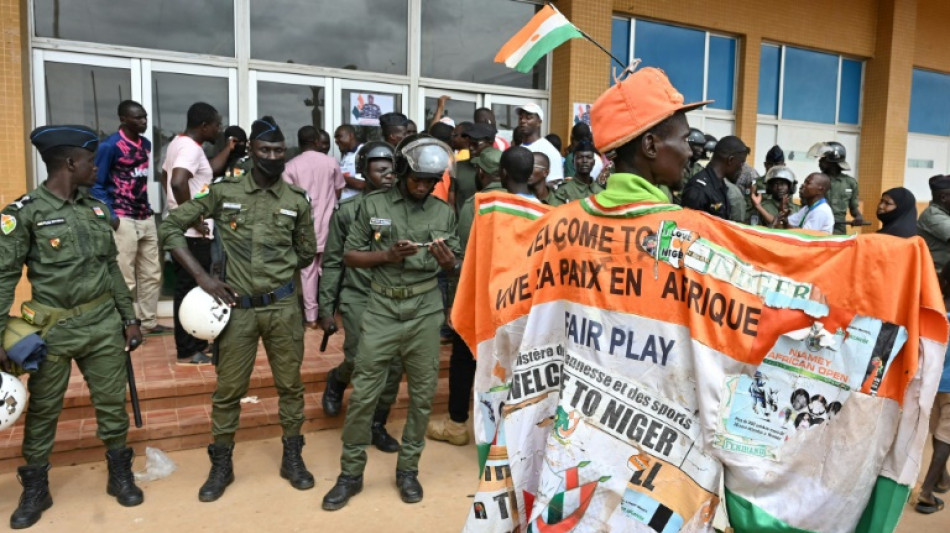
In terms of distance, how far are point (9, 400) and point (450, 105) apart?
21.1 ft

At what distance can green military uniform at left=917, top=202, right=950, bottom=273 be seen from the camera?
5492mm

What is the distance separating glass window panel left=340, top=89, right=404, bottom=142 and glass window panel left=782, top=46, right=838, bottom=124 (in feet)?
24.0

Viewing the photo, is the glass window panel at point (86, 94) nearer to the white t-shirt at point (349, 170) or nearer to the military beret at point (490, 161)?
the white t-shirt at point (349, 170)

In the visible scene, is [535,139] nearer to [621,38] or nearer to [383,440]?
[383,440]

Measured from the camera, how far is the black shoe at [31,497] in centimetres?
393

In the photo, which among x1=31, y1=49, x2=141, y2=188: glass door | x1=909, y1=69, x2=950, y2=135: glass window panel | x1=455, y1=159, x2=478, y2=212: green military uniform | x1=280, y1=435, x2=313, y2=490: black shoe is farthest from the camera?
x1=909, y1=69, x2=950, y2=135: glass window panel

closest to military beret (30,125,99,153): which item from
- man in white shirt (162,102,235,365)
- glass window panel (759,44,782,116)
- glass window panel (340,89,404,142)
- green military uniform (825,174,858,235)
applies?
man in white shirt (162,102,235,365)

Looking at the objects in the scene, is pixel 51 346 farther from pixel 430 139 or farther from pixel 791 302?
pixel 791 302

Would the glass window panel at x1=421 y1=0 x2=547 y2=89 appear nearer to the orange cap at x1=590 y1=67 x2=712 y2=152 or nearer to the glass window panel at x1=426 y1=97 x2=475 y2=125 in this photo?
the glass window panel at x1=426 y1=97 x2=475 y2=125

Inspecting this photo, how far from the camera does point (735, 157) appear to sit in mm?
5762

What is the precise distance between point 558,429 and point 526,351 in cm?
29

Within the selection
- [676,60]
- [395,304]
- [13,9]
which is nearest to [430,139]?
[395,304]

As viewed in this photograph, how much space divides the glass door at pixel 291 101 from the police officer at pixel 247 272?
3.62m

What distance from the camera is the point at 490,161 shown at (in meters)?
5.51
